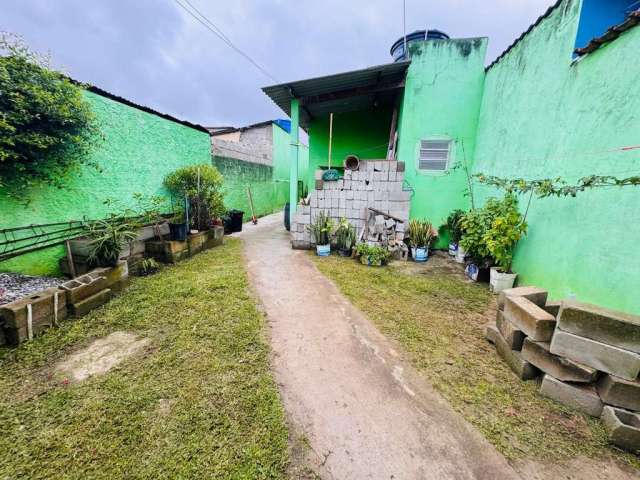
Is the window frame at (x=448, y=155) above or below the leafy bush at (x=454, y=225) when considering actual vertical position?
above

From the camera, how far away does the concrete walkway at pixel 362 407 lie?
1.41 meters

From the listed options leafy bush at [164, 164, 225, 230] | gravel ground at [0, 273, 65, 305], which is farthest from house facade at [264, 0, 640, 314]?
gravel ground at [0, 273, 65, 305]

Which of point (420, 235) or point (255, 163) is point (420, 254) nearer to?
point (420, 235)

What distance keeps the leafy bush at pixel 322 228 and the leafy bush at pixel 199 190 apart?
2273 millimetres

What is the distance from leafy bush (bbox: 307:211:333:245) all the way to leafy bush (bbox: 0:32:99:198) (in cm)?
393

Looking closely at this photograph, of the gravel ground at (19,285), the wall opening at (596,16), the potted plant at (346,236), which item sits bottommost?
the gravel ground at (19,285)

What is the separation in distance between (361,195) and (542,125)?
9.95 ft

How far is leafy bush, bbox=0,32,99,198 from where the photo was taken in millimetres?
2529

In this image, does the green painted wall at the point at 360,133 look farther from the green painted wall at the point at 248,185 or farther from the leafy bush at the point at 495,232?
the leafy bush at the point at 495,232

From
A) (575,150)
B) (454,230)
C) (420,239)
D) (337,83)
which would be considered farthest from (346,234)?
(575,150)

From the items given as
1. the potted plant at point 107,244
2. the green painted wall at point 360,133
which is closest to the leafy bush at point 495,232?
the green painted wall at point 360,133

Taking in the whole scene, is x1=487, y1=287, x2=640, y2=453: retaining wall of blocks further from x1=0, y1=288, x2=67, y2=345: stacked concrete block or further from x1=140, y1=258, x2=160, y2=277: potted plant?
x1=140, y1=258, x2=160, y2=277: potted plant

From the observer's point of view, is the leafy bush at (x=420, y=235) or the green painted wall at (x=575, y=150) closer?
the green painted wall at (x=575, y=150)

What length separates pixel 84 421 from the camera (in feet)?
5.16
